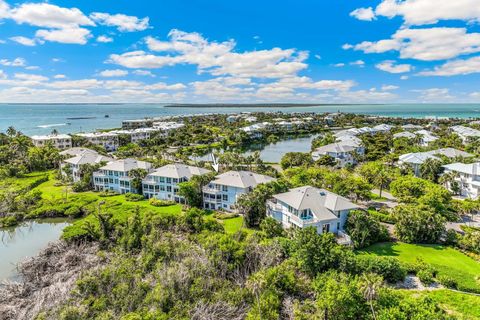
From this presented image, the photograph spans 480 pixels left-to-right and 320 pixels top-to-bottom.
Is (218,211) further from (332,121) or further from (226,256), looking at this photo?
(332,121)

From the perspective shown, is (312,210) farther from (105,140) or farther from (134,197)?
(105,140)

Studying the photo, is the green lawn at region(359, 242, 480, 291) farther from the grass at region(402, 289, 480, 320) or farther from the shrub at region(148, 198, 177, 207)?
the shrub at region(148, 198, 177, 207)

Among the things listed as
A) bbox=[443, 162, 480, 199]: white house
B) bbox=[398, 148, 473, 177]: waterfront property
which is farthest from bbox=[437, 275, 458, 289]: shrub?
bbox=[398, 148, 473, 177]: waterfront property

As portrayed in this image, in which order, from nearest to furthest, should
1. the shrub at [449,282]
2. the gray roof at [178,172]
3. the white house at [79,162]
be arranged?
the shrub at [449,282], the gray roof at [178,172], the white house at [79,162]

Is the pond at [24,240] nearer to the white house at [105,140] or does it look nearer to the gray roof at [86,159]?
the gray roof at [86,159]

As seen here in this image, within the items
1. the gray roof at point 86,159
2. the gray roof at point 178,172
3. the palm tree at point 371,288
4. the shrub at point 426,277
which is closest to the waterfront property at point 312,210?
the shrub at point 426,277

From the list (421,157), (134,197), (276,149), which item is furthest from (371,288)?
(276,149)
